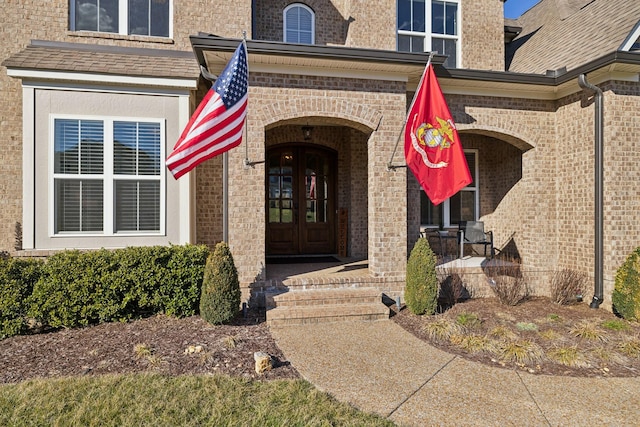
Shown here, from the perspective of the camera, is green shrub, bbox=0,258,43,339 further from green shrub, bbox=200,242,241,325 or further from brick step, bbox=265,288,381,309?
brick step, bbox=265,288,381,309

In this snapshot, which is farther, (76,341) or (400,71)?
(400,71)

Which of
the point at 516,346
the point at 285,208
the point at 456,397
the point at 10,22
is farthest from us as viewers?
Result: the point at 285,208

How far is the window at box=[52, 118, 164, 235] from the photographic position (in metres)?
6.00

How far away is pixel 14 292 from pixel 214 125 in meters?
3.54

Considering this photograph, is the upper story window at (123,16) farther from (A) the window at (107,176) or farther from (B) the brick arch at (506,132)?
(B) the brick arch at (506,132)

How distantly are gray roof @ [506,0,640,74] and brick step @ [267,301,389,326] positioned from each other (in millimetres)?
6002

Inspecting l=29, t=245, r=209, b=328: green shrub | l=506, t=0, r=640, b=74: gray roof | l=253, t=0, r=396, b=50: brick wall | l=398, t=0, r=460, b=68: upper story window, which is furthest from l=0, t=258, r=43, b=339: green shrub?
l=506, t=0, r=640, b=74: gray roof

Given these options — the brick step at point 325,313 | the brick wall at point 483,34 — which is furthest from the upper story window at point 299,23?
the brick step at point 325,313

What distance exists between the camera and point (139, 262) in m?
5.52

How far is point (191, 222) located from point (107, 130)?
2028 millimetres

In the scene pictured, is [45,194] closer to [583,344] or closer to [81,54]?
[81,54]

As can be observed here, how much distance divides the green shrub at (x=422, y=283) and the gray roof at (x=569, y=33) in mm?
4765

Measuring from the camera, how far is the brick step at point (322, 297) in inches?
235

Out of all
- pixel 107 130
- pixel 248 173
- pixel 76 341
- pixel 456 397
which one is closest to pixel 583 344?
pixel 456 397
